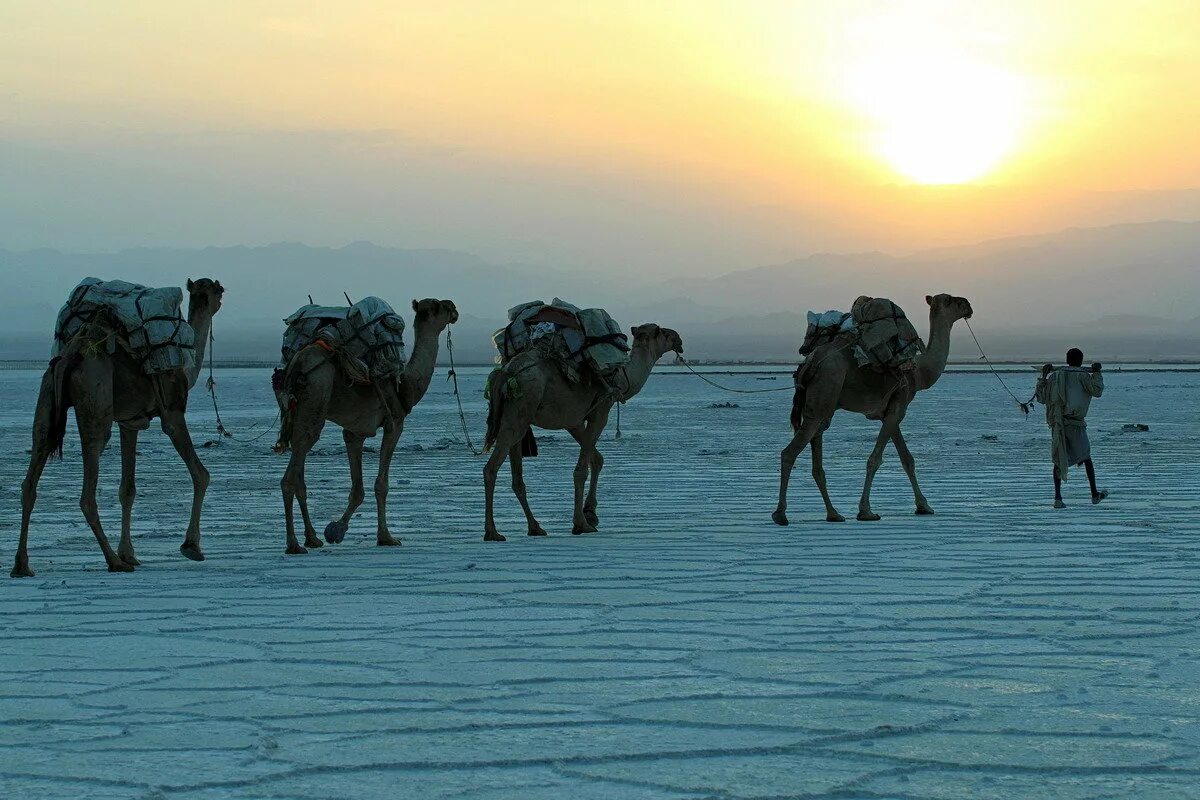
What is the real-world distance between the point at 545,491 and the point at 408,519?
9.64 feet

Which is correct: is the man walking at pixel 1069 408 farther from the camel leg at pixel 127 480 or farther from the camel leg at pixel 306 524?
the camel leg at pixel 127 480

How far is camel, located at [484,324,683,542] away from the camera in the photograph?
12273mm

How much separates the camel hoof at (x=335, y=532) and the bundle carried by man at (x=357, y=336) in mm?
1101

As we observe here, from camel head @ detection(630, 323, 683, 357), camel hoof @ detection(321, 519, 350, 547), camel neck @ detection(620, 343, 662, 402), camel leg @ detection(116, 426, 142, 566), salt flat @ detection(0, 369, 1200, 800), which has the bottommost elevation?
camel hoof @ detection(321, 519, 350, 547)

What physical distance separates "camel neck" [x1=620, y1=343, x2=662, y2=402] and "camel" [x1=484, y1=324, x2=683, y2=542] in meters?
0.12

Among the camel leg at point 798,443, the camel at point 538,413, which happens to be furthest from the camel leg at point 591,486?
the camel leg at point 798,443

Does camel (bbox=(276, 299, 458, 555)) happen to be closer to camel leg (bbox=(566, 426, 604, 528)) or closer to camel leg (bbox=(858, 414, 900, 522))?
camel leg (bbox=(566, 426, 604, 528))

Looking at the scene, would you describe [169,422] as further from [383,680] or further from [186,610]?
[383,680]

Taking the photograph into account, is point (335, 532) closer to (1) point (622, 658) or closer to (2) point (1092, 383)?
(1) point (622, 658)

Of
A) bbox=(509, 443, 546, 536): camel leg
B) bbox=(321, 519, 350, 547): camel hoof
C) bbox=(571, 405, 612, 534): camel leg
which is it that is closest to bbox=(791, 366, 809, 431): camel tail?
bbox=(571, 405, 612, 534): camel leg

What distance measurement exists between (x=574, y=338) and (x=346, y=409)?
6.42 feet

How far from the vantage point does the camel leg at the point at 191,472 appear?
1037cm

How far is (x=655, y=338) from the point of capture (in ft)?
45.3

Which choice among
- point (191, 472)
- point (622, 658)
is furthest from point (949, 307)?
point (622, 658)
